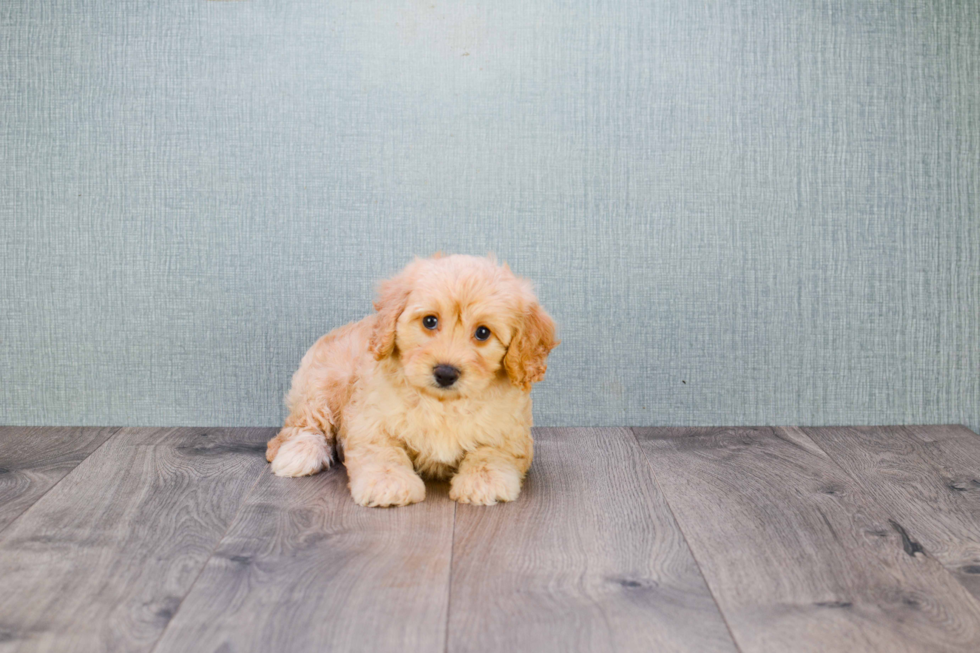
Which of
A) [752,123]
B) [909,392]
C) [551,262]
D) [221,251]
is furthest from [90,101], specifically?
[909,392]

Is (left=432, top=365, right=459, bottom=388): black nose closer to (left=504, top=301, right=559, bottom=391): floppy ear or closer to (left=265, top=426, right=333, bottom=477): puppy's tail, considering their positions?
(left=504, top=301, right=559, bottom=391): floppy ear

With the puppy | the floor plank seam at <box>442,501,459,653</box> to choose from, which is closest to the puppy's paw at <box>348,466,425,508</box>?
the puppy

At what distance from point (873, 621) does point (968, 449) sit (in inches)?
49.7

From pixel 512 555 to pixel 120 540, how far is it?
82 centimetres

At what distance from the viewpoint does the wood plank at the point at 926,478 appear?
1.69 metres

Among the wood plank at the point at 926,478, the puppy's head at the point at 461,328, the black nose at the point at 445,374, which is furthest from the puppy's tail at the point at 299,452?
the wood plank at the point at 926,478

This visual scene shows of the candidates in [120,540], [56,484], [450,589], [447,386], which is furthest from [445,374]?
[56,484]

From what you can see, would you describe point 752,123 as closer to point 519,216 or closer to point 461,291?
point 519,216

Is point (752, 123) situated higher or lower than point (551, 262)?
higher

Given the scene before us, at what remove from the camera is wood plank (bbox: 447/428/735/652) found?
132cm

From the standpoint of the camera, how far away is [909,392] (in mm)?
2604

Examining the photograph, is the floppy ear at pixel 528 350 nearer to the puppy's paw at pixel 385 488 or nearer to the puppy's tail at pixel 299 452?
the puppy's paw at pixel 385 488

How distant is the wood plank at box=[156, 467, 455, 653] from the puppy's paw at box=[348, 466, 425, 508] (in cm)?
2

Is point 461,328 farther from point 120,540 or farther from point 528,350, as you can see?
point 120,540
